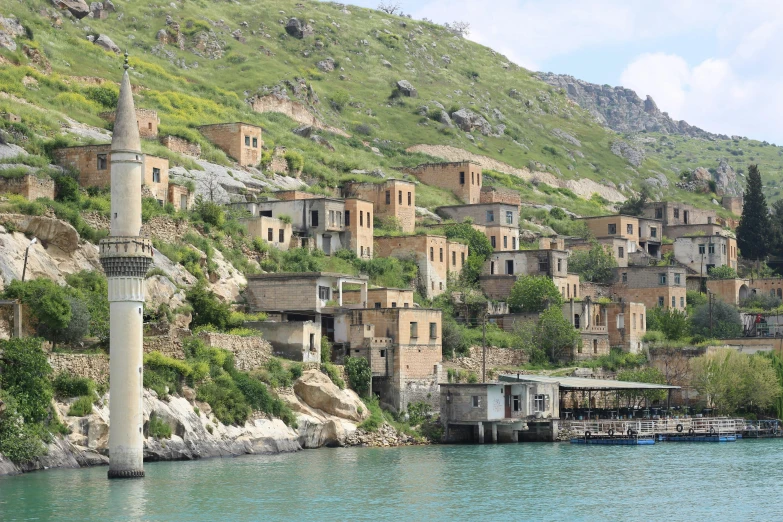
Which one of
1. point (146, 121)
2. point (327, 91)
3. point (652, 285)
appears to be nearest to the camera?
point (146, 121)

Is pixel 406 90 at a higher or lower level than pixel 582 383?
higher

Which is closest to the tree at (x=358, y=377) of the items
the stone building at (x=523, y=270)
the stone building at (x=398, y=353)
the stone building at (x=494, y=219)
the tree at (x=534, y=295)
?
the stone building at (x=398, y=353)

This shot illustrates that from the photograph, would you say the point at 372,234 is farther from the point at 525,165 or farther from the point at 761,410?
the point at 525,165

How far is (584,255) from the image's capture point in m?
101

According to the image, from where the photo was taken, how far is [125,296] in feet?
167

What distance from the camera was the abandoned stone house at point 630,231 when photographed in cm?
10669

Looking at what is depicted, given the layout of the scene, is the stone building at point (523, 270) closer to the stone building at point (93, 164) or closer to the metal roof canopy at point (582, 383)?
the metal roof canopy at point (582, 383)

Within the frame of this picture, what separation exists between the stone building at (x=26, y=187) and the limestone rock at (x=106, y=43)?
4416 cm

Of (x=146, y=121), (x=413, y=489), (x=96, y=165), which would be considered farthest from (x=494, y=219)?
(x=413, y=489)

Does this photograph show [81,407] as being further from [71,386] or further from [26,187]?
[26,187]

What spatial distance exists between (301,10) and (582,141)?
32.6 meters

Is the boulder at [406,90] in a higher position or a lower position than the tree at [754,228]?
higher

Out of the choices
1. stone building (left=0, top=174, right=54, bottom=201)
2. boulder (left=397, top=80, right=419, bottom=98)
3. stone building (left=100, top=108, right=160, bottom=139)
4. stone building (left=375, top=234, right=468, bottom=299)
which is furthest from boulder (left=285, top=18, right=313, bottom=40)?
stone building (left=0, top=174, right=54, bottom=201)

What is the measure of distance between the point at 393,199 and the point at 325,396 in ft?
93.1
